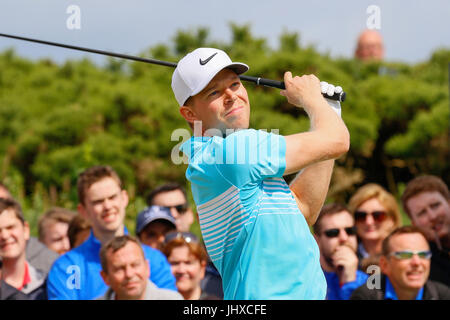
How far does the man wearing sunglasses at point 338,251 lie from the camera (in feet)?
16.3

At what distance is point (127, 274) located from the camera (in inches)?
173

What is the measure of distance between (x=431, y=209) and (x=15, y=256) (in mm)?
2985

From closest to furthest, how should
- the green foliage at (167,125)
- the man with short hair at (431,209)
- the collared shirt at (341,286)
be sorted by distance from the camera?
the collared shirt at (341,286) < the man with short hair at (431,209) < the green foliage at (167,125)

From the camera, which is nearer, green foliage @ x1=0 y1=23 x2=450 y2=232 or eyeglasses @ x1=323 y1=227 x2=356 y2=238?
eyeglasses @ x1=323 y1=227 x2=356 y2=238

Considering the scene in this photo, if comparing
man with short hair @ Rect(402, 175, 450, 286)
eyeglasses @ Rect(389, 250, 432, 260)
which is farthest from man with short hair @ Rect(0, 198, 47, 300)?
man with short hair @ Rect(402, 175, 450, 286)

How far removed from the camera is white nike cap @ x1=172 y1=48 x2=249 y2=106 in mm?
2594

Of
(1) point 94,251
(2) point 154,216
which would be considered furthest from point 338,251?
(1) point 94,251

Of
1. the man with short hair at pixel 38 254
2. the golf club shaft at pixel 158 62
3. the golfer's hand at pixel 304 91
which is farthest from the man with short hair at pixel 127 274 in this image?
the golfer's hand at pixel 304 91

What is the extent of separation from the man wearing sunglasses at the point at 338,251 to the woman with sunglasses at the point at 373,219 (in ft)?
1.00

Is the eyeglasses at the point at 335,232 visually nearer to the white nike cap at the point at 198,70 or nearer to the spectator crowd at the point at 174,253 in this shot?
the spectator crowd at the point at 174,253

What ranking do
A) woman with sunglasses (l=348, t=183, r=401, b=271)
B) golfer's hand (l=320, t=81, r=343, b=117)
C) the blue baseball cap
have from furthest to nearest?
woman with sunglasses (l=348, t=183, r=401, b=271), the blue baseball cap, golfer's hand (l=320, t=81, r=343, b=117)

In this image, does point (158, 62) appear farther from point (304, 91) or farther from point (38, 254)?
point (38, 254)

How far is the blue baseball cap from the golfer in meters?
2.88

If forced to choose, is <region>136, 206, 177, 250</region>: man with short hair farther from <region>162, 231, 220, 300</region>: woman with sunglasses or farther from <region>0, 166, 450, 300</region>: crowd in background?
<region>162, 231, 220, 300</region>: woman with sunglasses
